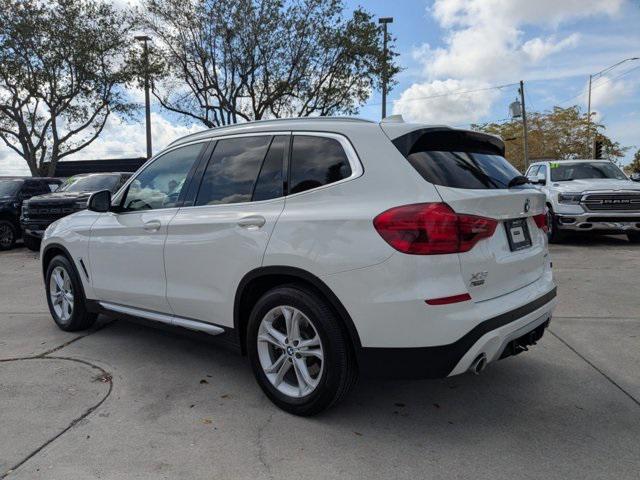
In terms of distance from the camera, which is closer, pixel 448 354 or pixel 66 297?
pixel 448 354

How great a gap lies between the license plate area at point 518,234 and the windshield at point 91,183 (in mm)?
11438

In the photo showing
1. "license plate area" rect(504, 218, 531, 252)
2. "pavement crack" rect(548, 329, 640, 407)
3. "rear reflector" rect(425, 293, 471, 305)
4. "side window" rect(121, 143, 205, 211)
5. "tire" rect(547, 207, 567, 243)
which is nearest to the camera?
"rear reflector" rect(425, 293, 471, 305)

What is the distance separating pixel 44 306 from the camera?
6.47m

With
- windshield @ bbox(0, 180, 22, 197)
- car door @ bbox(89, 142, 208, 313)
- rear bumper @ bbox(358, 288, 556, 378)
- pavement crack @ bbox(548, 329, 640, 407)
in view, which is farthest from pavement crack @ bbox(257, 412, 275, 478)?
windshield @ bbox(0, 180, 22, 197)

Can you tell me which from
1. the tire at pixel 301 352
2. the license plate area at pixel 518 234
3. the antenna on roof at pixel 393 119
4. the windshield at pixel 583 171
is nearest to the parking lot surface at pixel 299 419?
the tire at pixel 301 352

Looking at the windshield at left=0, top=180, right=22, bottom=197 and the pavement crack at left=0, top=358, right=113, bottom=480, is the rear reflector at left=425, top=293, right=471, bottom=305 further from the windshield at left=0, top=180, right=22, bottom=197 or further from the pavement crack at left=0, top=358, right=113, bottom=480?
the windshield at left=0, top=180, right=22, bottom=197

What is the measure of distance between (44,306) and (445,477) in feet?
18.3

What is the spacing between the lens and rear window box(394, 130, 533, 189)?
2939 mm

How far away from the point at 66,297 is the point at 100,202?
1.24m

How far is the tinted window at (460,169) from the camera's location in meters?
2.92

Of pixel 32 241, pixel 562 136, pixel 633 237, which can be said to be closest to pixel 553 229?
pixel 633 237

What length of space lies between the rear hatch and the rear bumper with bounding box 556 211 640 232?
8.16m

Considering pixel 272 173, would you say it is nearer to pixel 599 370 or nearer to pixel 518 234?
pixel 518 234

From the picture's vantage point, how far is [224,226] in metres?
3.49
